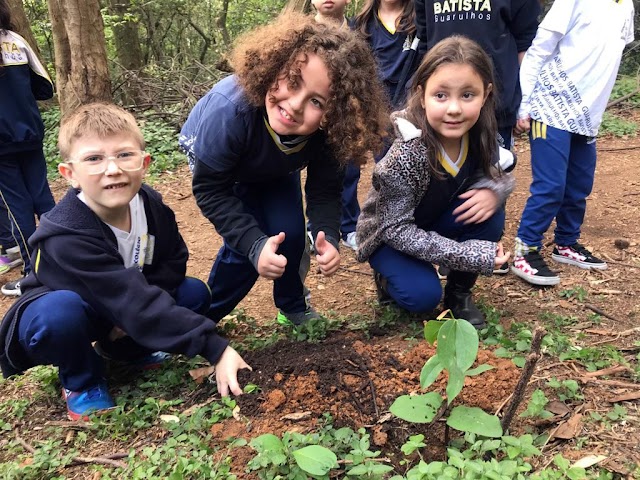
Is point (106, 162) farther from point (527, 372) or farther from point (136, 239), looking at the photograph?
point (527, 372)

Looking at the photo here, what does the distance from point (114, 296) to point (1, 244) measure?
9.42 ft

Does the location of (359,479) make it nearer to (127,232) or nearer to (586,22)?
(127,232)

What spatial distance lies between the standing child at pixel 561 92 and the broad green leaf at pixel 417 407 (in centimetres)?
186

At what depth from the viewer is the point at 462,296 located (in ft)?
9.12

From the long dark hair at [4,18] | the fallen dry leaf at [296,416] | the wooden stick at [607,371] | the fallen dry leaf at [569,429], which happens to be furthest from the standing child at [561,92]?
the long dark hair at [4,18]

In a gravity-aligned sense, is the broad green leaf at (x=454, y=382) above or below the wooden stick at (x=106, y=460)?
above

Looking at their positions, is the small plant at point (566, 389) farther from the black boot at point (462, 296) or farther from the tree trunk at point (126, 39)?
the tree trunk at point (126, 39)

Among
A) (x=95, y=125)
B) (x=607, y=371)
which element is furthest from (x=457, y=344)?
(x=95, y=125)

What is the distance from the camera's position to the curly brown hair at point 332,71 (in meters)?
2.12

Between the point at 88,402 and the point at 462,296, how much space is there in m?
1.81

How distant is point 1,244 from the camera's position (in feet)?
14.2

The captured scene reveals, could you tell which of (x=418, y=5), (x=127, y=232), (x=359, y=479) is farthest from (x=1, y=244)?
(x=359, y=479)

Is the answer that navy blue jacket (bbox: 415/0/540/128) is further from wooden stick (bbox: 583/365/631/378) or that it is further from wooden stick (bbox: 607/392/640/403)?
wooden stick (bbox: 607/392/640/403)

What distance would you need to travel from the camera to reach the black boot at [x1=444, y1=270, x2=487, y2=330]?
2718mm
